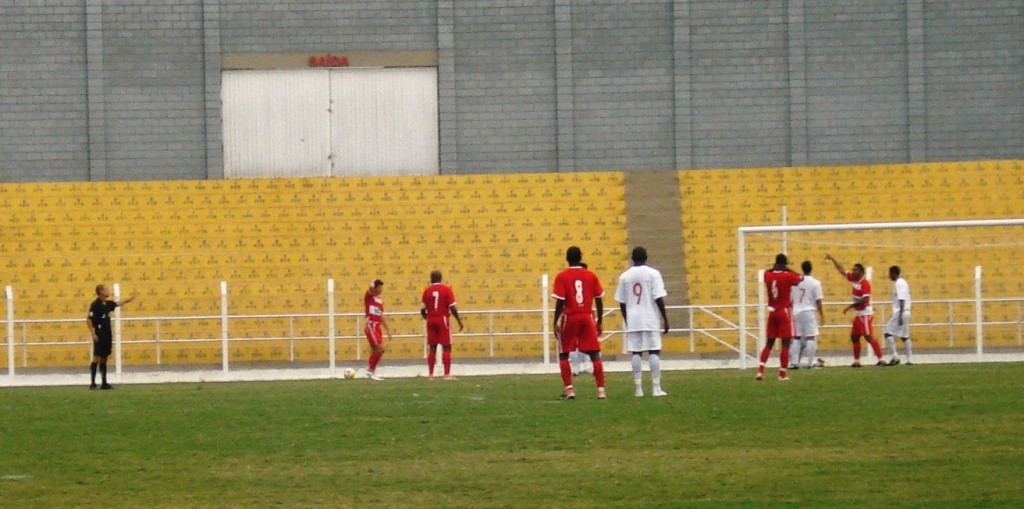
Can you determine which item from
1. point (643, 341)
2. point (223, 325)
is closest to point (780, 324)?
point (643, 341)

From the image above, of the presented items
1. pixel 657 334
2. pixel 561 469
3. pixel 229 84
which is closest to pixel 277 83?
pixel 229 84

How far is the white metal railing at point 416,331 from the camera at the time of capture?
29219mm

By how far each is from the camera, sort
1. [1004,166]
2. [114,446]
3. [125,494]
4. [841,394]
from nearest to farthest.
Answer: [125,494] → [114,446] → [841,394] → [1004,166]

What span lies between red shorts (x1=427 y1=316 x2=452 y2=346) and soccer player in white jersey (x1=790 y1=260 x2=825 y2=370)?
5922mm

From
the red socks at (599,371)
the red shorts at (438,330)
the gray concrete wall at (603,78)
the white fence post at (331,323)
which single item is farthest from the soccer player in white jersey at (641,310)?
the gray concrete wall at (603,78)

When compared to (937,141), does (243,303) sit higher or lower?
lower

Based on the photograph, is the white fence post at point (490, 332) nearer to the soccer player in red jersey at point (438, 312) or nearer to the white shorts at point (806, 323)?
the soccer player in red jersey at point (438, 312)

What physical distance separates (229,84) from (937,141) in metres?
17.4

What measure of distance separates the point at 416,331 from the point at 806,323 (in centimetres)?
790

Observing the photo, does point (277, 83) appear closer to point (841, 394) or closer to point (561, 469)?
point (841, 394)

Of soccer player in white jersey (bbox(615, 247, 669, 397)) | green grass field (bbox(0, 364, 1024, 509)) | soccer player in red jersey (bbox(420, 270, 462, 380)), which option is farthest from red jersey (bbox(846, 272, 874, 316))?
soccer player in white jersey (bbox(615, 247, 669, 397))

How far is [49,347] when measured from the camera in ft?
104

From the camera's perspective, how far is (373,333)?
27.5m

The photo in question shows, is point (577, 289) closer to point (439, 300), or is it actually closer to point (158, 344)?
point (439, 300)
